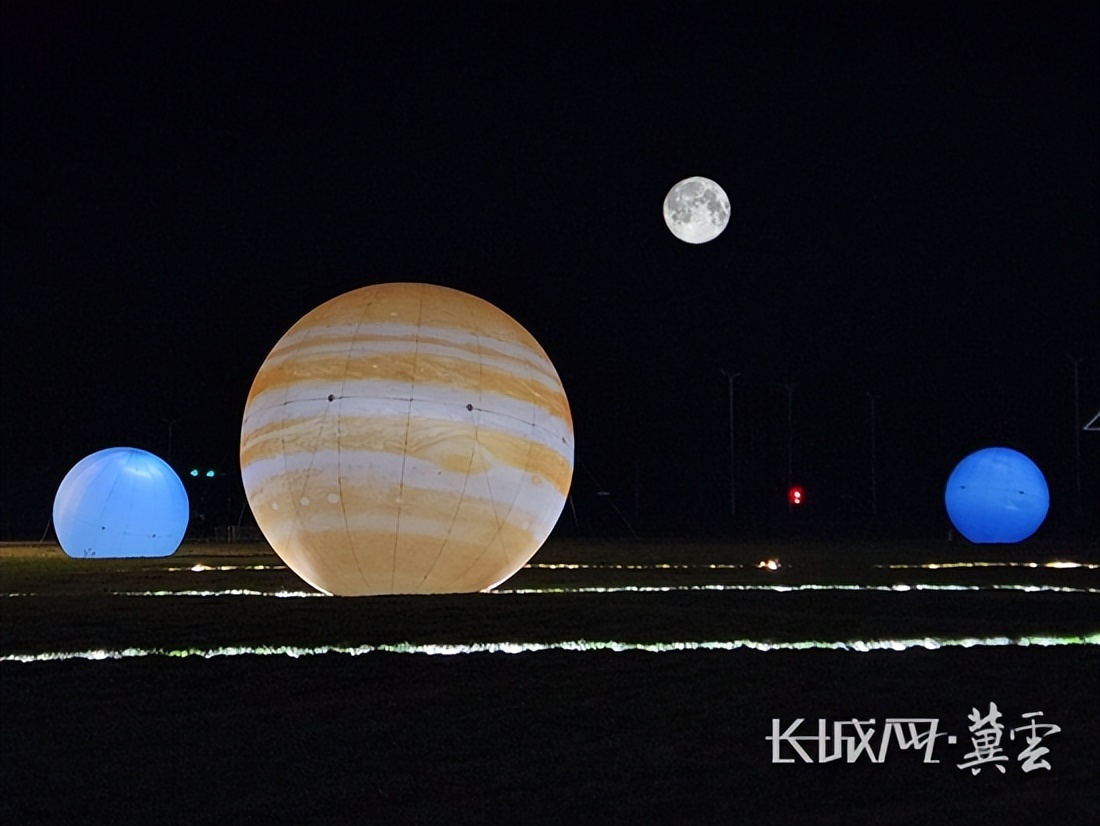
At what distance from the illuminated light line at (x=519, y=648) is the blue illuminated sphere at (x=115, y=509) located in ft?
58.8

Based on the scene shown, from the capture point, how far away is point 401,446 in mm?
12086

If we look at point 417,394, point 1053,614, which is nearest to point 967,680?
point 1053,614

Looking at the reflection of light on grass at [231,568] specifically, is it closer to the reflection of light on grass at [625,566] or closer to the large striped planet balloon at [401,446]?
the reflection of light on grass at [625,566]

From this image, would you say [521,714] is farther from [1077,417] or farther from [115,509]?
[1077,417]

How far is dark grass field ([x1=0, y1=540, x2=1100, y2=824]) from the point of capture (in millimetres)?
5504

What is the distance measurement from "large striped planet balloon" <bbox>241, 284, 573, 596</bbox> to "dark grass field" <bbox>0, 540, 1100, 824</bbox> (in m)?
0.71

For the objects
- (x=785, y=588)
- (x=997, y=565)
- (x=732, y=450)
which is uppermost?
(x=732, y=450)

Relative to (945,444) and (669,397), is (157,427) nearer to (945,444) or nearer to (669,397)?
(669,397)

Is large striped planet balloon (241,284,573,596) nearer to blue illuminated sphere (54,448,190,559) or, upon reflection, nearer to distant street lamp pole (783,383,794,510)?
blue illuminated sphere (54,448,190,559)

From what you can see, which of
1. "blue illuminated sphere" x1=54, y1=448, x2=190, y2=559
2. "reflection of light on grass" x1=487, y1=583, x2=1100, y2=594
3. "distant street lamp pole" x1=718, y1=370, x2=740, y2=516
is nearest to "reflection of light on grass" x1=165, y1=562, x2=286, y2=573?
"blue illuminated sphere" x1=54, y1=448, x2=190, y2=559

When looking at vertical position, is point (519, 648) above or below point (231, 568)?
above

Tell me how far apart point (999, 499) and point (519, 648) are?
25.3 metres

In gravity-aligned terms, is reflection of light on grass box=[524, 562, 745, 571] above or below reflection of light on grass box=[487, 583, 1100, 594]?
below

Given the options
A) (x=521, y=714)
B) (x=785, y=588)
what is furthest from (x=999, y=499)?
(x=521, y=714)
